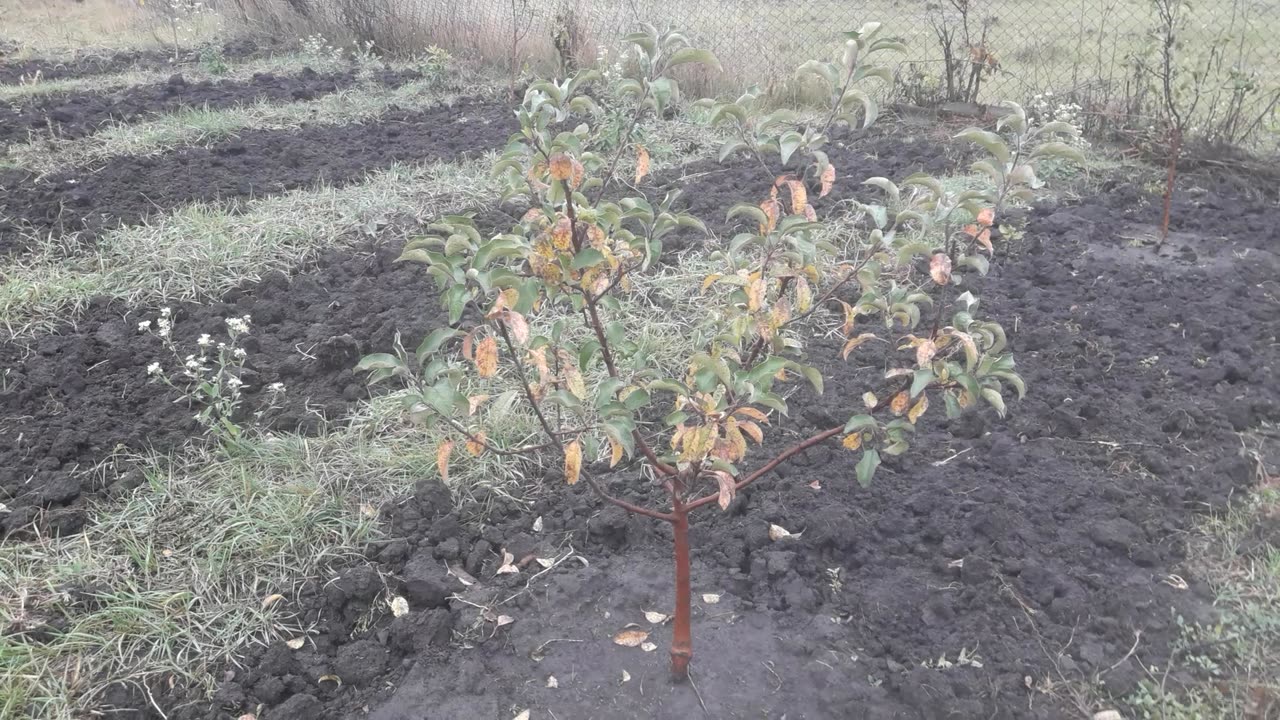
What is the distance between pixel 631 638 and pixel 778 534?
1.77 ft

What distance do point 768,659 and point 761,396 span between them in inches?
29.4

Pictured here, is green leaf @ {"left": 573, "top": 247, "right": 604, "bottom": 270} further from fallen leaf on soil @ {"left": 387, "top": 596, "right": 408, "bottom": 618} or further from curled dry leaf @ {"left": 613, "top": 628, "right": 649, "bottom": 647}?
fallen leaf on soil @ {"left": 387, "top": 596, "right": 408, "bottom": 618}

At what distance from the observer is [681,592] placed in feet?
6.07

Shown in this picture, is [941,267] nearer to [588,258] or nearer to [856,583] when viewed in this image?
[588,258]

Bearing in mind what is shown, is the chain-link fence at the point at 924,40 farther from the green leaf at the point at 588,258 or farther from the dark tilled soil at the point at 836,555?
the green leaf at the point at 588,258

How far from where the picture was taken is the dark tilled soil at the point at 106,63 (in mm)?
8886

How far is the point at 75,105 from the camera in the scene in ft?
23.0

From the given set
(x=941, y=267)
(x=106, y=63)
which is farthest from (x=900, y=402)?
(x=106, y=63)

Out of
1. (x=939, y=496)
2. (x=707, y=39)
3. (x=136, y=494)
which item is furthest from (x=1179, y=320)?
(x=707, y=39)

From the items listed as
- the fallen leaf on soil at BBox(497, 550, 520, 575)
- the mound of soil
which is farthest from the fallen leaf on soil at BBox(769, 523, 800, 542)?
the mound of soil

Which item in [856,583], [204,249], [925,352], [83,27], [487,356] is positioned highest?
[83,27]

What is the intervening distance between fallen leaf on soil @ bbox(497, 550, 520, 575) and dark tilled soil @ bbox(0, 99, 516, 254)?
3305 mm

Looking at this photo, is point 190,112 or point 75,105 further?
point 75,105

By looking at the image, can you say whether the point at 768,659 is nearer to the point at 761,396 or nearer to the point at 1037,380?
the point at 761,396
